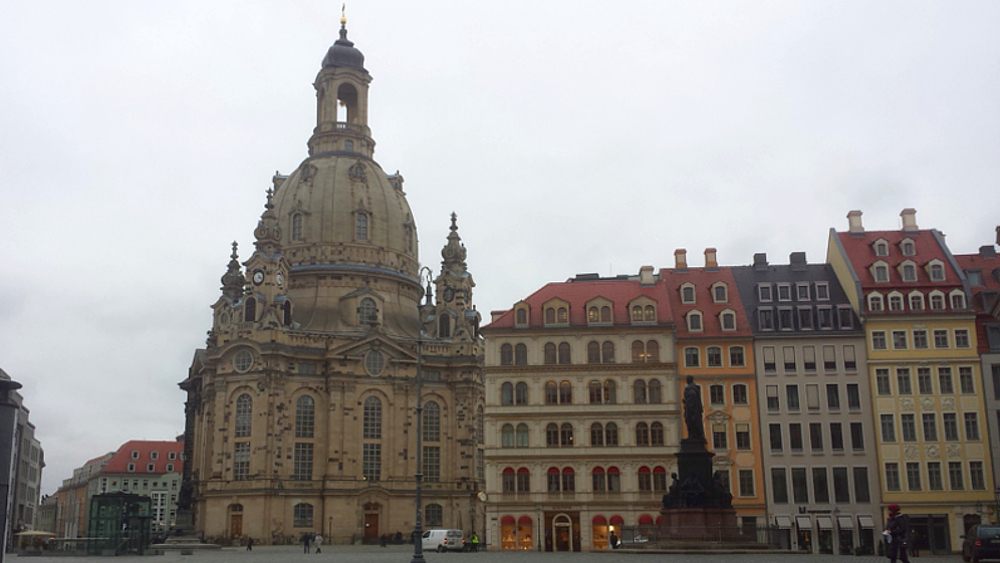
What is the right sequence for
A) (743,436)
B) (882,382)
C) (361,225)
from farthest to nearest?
(361,225), (743,436), (882,382)

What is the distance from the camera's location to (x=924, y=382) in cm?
6166

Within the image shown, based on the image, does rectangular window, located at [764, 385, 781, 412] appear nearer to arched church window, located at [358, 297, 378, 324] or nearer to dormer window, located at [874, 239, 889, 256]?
dormer window, located at [874, 239, 889, 256]

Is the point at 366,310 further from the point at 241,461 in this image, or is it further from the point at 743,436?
the point at 743,436

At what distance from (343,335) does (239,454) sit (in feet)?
44.8

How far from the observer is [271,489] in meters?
84.0

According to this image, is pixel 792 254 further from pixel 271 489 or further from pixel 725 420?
pixel 271 489

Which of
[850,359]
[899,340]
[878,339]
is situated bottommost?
[850,359]

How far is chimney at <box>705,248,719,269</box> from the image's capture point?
2751 inches

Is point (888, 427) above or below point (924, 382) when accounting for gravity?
below

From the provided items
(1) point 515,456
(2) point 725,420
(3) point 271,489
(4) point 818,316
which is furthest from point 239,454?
(4) point 818,316

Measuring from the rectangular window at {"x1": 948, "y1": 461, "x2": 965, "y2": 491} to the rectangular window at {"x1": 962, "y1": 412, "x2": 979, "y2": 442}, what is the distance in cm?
172

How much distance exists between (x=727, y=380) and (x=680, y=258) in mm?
11555

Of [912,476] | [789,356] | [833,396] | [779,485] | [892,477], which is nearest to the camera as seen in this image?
[912,476]

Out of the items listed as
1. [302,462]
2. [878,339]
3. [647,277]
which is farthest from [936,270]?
[302,462]
